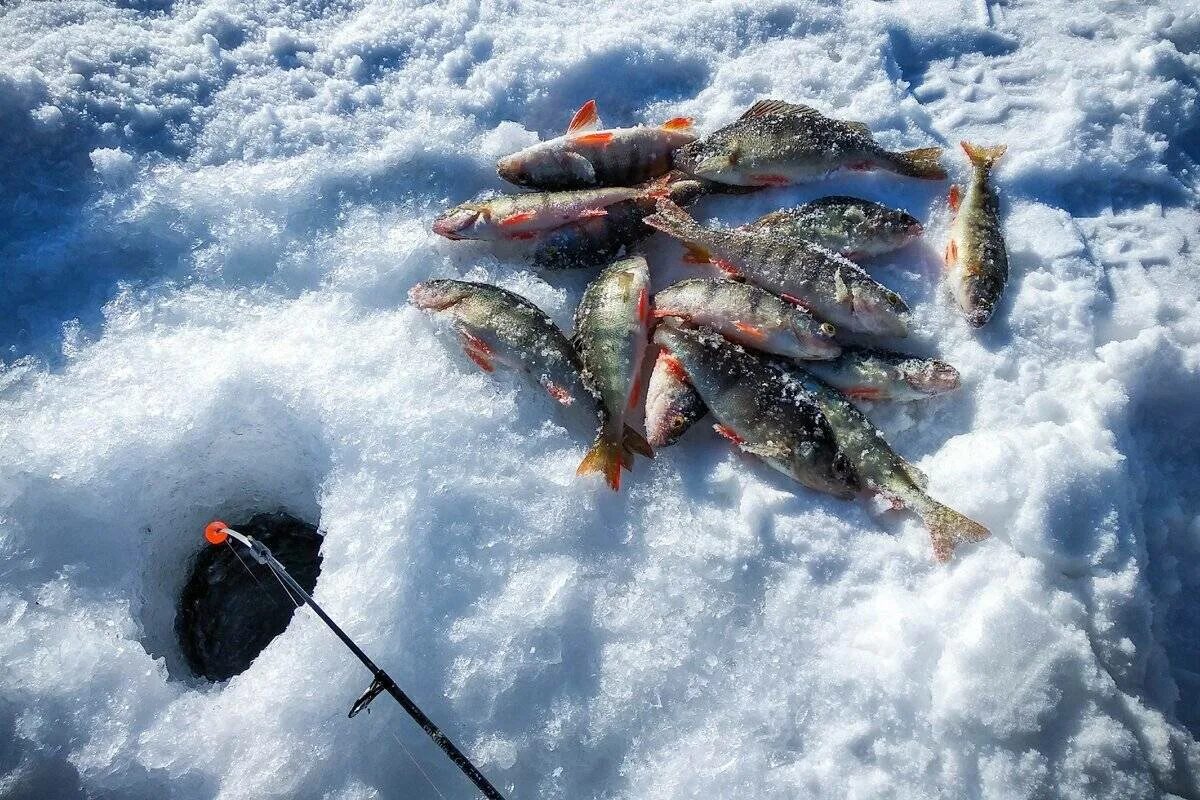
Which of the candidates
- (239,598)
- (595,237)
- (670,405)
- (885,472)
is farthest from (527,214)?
(239,598)

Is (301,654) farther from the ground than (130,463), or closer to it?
closer to it

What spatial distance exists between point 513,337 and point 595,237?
2.87ft

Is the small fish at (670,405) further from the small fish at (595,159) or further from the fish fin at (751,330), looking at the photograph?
the small fish at (595,159)

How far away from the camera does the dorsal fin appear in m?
4.35

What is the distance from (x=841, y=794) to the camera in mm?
2895

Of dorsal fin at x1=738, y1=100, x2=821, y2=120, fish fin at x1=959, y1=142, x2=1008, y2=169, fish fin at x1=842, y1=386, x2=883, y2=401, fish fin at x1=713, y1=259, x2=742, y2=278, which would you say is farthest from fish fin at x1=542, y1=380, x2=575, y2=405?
fish fin at x1=959, y1=142, x2=1008, y2=169

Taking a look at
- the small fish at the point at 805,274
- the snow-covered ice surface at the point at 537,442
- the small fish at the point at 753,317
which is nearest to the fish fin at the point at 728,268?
the small fish at the point at 805,274

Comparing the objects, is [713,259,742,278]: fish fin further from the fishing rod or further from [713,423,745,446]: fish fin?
the fishing rod

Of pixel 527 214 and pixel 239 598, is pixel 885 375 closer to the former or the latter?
pixel 527 214

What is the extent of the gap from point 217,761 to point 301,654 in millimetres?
512

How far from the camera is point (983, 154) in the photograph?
4316 millimetres

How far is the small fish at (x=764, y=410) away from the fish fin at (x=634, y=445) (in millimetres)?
374

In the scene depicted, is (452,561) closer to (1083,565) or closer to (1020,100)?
(1083,565)

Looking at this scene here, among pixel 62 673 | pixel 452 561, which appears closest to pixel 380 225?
pixel 452 561
